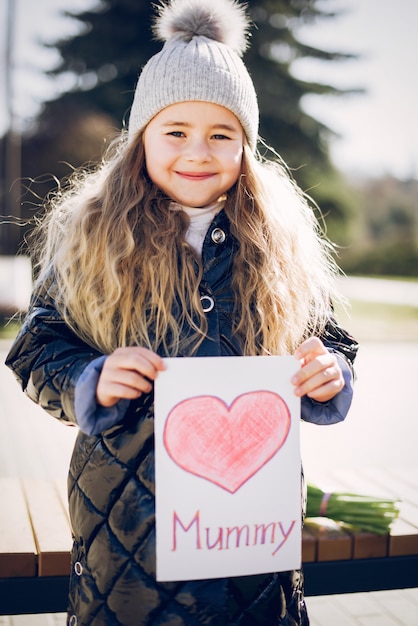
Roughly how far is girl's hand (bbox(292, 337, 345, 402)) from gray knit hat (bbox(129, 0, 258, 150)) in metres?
0.60

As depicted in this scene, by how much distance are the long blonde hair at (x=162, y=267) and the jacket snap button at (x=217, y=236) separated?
0.17 feet

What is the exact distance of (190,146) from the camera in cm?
163

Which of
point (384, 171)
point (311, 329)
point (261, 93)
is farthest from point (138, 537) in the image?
point (384, 171)

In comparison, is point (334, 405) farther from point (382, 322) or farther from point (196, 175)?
point (382, 322)

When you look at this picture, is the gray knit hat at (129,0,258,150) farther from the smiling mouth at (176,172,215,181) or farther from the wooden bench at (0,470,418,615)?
the wooden bench at (0,470,418,615)

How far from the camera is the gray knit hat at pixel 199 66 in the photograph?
167 centimetres

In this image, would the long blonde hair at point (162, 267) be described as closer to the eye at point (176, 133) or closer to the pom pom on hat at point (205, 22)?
the eye at point (176, 133)

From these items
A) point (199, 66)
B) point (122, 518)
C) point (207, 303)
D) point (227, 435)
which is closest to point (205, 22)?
point (199, 66)

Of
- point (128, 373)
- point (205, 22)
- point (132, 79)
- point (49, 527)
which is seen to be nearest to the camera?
point (128, 373)

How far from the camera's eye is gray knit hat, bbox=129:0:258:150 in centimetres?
167

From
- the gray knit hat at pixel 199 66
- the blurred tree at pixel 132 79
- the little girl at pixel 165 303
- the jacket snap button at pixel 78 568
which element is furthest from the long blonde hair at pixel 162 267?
the blurred tree at pixel 132 79

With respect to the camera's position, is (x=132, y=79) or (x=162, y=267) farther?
(x=132, y=79)

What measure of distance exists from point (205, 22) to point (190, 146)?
1.24 ft

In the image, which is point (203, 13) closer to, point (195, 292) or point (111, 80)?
point (195, 292)
